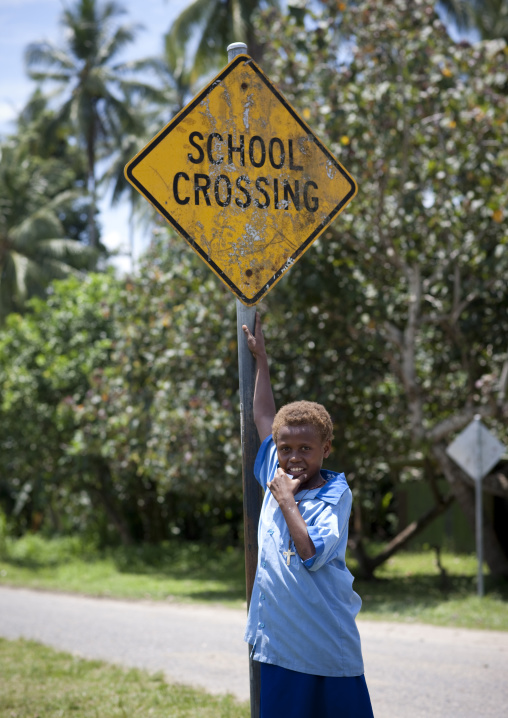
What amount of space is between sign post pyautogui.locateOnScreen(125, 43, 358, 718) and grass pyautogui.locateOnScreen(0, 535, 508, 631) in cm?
727

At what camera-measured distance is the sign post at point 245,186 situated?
328 cm

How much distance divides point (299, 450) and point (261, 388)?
0.42 meters

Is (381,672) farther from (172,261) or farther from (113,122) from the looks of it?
(113,122)

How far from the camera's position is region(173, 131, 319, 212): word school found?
3.31 meters

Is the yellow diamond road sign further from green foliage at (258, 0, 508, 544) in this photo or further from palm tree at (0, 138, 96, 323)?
palm tree at (0, 138, 96, 323)

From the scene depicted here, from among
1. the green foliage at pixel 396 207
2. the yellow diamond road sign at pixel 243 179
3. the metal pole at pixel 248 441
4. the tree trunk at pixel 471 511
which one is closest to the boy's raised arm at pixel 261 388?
the metal pole at pixel 248 441

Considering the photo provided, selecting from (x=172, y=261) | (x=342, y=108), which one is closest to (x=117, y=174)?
(x=172, y=261)

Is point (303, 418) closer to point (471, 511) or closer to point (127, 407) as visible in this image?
point (471, 511)

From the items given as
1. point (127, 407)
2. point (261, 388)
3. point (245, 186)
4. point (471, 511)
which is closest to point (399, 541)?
point (471, 511)

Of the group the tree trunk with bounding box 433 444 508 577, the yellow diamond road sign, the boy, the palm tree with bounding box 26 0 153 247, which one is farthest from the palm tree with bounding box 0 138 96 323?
the boy

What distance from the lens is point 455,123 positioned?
10453 mm

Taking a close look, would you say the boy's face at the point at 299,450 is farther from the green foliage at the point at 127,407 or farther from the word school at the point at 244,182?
the green foliage at the point at 127,407

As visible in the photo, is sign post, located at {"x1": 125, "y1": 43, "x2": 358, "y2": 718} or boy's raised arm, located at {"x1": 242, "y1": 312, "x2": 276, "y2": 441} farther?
boy's raised arm, located at {"x1": 242, "y1": 312, "x2": 276, "y2": 441}

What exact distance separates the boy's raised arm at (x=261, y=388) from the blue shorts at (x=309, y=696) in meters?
0.92
